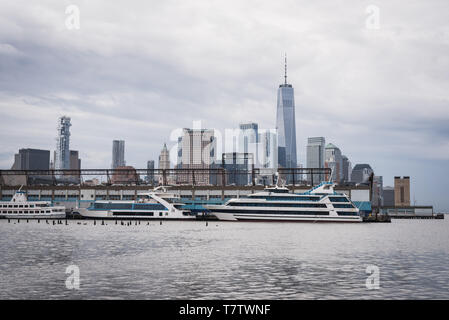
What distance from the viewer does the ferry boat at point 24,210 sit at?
122 m

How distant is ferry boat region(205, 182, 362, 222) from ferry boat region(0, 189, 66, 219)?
155ft

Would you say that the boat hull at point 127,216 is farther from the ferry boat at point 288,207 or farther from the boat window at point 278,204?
the boat window at point 278,204

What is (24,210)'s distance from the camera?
403 ft

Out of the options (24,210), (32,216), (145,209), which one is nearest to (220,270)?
(145,209)

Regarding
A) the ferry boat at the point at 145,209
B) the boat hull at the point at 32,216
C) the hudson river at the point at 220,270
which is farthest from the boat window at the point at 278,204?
the boat hull at the point at 32,216

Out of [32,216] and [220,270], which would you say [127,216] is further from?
[220,270]

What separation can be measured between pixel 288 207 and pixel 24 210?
231ft

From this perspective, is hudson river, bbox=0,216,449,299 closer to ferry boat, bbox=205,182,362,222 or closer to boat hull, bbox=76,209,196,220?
ferry boat, bbox=205,182,362,222

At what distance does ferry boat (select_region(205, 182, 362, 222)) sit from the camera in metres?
104

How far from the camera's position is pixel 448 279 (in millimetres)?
33281

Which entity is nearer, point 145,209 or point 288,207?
point 288,207

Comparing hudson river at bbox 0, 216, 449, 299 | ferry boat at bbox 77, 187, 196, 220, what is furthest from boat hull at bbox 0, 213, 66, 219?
hudson river at bbox 0, 216, 449, 299
